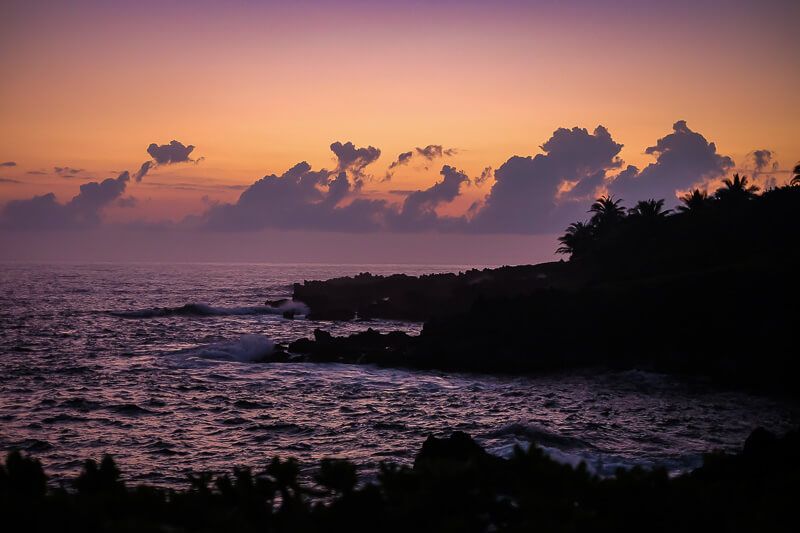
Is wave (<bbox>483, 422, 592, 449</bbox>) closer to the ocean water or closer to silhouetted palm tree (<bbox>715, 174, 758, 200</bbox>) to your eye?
the ocean water

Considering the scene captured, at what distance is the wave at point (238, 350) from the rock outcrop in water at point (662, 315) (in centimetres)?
236

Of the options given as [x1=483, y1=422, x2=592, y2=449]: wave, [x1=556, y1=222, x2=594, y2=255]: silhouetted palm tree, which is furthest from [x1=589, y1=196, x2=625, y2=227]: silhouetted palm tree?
[x1=483, y1=422, x2=592, y2=449]: wave

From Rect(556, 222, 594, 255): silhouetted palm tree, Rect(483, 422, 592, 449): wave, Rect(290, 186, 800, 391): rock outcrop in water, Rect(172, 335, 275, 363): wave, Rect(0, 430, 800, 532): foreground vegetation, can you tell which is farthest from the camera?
Rect(556, 222, 594, 255): silhouetted palm tree

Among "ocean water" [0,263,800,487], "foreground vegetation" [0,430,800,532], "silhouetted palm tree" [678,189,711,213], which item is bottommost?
"ocean water" [0,263,800,487]

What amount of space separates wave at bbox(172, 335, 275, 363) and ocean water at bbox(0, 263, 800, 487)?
122mm

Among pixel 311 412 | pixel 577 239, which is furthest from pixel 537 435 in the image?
pixel 577 239

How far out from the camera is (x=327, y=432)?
22953mm

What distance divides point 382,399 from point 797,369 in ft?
58.6

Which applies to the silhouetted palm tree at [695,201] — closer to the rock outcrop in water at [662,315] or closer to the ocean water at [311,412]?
the rock outcrop in water at [662,315]

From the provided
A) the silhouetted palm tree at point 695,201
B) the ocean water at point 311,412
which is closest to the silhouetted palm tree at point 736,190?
the silhouetted palm tree at point 695,201

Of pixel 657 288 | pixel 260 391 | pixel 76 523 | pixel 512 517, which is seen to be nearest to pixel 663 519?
pixel 512 517

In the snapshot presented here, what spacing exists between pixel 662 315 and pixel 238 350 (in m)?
25.3

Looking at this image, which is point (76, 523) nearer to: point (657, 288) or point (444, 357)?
point (444, 357)

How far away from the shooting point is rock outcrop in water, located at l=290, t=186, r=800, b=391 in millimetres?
32562
